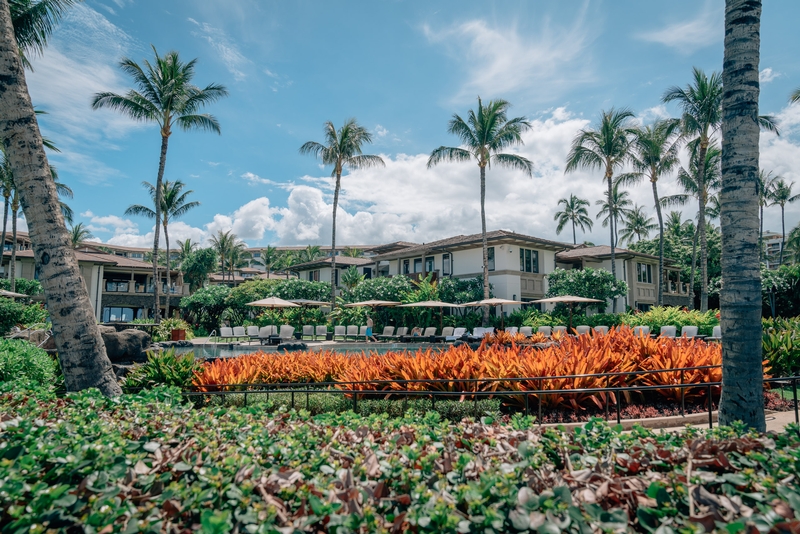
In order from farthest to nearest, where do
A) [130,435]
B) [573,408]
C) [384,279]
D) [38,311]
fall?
[384,279] → [38,311] → [573,408] → [130,435]

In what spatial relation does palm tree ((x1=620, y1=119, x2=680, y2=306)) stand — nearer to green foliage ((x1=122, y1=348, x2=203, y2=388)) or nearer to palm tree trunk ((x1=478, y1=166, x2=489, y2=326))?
palm tree trunk ((x1=478, y1=166, x2=489, y2=326))

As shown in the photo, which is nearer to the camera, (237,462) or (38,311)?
(237,462)

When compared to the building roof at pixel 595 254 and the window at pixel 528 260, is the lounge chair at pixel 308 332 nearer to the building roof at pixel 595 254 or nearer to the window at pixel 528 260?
the window at pixel 528 260

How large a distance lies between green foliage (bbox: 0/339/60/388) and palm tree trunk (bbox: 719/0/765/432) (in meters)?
9.09

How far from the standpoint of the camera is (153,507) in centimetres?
211

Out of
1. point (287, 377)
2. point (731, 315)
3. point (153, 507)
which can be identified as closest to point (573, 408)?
point (731, 315)

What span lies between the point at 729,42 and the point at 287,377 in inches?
339

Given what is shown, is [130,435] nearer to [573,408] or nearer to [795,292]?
[573,408]

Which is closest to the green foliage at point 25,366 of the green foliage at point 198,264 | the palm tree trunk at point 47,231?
the palm tree trunk at point 47,231

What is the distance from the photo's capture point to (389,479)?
2.54 meters

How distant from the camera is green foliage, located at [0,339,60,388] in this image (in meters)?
8.33

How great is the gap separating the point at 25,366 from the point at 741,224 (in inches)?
434

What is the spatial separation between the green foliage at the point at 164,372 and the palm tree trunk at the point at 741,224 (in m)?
7.95

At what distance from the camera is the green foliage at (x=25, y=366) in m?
8.33
